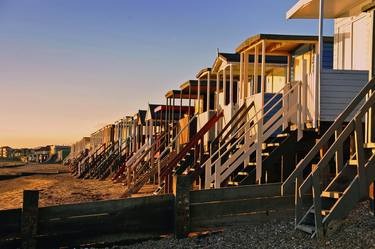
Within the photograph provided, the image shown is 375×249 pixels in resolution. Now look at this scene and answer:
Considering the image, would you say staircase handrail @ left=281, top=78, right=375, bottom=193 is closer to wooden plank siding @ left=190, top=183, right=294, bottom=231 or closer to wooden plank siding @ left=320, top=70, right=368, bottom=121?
wooden plank siding @ left=190, top=183, right=294, bottom=231

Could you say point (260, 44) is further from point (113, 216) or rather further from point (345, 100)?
point (113, 216)

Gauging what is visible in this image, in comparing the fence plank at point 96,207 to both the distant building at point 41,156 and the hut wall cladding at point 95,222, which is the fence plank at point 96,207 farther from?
the distant building at point 41,156

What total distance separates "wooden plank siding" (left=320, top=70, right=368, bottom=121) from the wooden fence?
2.76 meters

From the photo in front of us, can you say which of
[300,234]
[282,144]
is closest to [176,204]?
[300,234]

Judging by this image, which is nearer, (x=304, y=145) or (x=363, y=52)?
(x=304, y=145)

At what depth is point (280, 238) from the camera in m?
8.12

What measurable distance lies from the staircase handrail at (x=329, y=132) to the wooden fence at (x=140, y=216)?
472 millimetres

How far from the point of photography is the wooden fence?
26.1ft

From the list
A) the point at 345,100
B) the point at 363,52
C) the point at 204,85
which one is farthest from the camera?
the point at 204,85

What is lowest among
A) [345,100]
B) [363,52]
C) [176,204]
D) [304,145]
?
[176,204]

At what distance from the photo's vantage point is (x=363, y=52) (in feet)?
41.7

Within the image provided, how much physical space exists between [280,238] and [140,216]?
2453mm

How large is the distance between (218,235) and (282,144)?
3456 mm

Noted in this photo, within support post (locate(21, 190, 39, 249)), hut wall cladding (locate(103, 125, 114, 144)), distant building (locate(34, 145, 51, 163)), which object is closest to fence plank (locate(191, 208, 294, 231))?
support post (locate(21, 190, 39, 249))
